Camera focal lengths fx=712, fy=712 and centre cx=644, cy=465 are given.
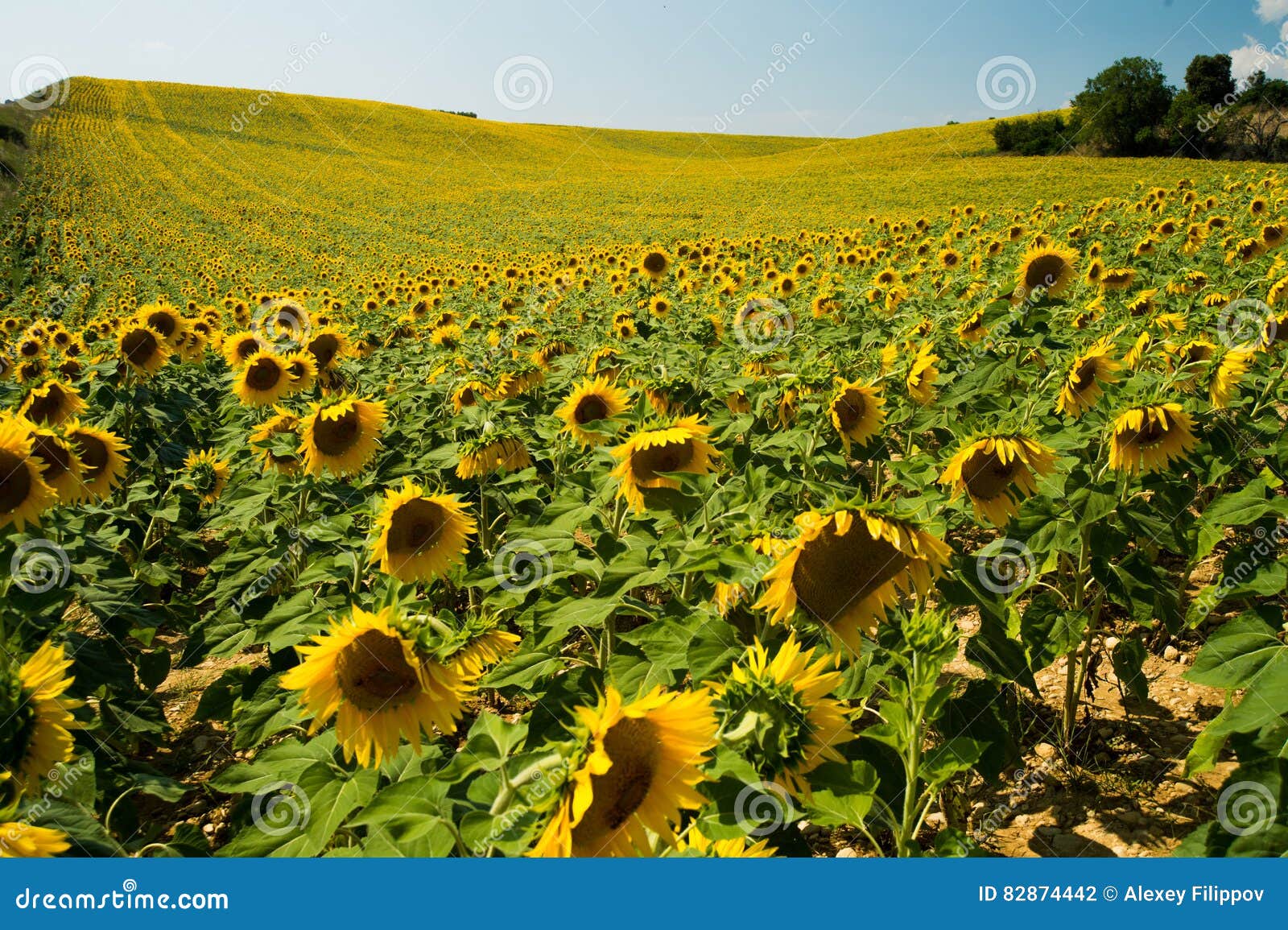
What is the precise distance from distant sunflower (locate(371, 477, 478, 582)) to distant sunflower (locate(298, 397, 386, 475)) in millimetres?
1178

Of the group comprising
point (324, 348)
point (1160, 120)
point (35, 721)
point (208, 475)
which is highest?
point (1160, 120)

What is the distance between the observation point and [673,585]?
2922 mm

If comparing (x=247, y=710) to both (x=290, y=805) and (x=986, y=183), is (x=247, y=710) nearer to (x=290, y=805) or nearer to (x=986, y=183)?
(x=290, y=805)

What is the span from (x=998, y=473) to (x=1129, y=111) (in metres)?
56.9

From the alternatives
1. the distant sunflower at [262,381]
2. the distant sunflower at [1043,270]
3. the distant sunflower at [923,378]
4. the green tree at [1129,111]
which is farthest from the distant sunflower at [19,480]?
the green tree at [1129,111]

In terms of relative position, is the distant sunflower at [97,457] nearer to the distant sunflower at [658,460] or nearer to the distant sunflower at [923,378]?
the distant sunflower at [658,460]

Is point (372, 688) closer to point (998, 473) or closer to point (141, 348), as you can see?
point (998, 473)

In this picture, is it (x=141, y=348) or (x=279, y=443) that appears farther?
(x=141, y=348)

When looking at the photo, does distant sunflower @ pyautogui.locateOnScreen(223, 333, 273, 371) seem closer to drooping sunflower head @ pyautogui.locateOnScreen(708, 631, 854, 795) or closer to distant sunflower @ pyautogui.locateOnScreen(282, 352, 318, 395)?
distant sunflower @ pyautogui.locateOnScreen(282, 352, 318, 395)

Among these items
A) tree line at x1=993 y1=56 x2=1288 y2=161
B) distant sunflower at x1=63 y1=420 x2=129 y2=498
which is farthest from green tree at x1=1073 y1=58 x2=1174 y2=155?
distant sunflower at x1=63 y1=420 x2=129 y2=498

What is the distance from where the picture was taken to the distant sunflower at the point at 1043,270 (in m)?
6.16

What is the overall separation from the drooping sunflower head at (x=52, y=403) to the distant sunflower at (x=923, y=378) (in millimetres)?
5598

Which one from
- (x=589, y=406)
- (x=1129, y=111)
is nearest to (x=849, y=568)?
(x=589, y=406)

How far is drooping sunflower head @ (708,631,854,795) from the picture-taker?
1.60 m
